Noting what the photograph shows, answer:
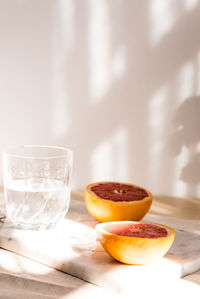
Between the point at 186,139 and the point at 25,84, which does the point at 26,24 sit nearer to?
the point at 25,84

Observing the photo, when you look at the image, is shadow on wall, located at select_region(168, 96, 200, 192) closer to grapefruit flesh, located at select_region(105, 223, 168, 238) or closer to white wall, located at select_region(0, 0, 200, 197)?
white wall, located at select_region(0, 0, 200, 197)

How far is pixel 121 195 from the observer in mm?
1282

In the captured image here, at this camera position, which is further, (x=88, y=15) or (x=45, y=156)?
(x=88, y=15)

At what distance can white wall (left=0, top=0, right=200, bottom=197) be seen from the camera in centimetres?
224

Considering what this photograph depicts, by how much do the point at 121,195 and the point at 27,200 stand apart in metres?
0.25

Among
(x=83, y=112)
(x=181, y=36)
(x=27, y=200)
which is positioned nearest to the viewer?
(x=27, y=200)

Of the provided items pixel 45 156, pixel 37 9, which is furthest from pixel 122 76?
pixel 45 156

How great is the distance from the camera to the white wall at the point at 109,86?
2242 millimetres

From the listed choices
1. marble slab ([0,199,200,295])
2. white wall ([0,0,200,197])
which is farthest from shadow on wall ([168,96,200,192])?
marble slab ([0,199,200,295])

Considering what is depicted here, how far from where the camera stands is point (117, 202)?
4.04 feet

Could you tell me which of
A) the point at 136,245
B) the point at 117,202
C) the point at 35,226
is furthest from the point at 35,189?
the point at 136,245

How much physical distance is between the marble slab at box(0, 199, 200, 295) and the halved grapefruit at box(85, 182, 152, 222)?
0.18 ft

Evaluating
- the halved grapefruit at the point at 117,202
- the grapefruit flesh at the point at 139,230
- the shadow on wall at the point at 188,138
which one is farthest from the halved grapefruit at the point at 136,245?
the shadow on wall at the point at 188,138

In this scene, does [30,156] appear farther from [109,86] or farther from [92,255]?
→ [109,86]
